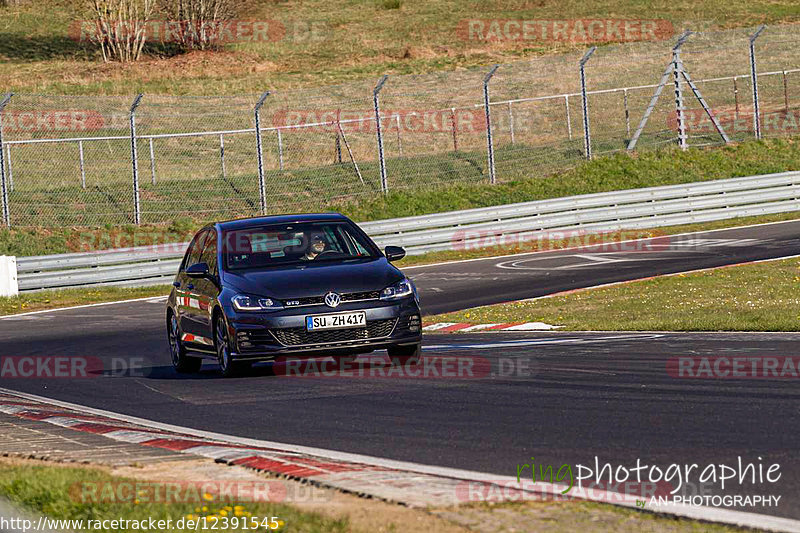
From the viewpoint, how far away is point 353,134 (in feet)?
145

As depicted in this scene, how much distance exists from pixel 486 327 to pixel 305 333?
5.28 m

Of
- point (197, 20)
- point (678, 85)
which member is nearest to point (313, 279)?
point (678, 85)

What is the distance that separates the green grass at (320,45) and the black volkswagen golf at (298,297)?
36.4 metres

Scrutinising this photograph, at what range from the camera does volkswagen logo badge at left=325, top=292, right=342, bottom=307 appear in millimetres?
11406

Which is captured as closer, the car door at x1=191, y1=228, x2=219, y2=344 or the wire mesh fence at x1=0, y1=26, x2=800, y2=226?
the car door at x1=191, y1=228, x2=219, y2=344

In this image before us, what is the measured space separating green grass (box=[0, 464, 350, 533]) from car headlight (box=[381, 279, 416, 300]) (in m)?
4.97

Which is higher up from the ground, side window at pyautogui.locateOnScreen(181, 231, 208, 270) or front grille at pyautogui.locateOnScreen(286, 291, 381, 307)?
side window at pyautogui.locateOnScreen(181, 231, 208, 270)

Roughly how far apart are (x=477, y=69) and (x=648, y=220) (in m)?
23.7

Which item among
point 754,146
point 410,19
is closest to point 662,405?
point 754,146
